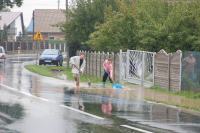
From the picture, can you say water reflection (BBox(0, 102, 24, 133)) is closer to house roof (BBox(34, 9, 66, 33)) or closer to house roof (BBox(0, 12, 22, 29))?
house roof (BBox(0, 12, 22, 29))

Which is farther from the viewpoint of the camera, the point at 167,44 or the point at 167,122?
the point at 167,44

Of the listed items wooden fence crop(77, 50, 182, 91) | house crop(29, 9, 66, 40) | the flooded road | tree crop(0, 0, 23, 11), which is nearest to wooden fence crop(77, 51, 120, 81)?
wooden fence crop(77, 50, 182, 91)

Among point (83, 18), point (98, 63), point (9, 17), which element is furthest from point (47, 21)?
point (98, 63)

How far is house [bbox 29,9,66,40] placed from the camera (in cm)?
12406

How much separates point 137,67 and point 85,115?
15.1 m

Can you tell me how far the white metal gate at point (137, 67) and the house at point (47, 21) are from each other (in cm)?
8889

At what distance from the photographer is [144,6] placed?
3148 centimetres

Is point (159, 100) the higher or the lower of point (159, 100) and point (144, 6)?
the lower

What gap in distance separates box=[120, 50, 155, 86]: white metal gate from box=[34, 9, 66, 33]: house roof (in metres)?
92.2

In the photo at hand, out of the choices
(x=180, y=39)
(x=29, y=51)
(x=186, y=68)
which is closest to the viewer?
(x=186, y=68)

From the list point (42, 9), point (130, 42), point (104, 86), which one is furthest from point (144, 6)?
point (42, 9)

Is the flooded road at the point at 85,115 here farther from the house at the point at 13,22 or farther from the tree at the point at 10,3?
the house at the point at 13,22

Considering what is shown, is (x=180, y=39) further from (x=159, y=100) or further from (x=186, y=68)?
(x=159, y=100)

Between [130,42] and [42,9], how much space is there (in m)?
100
